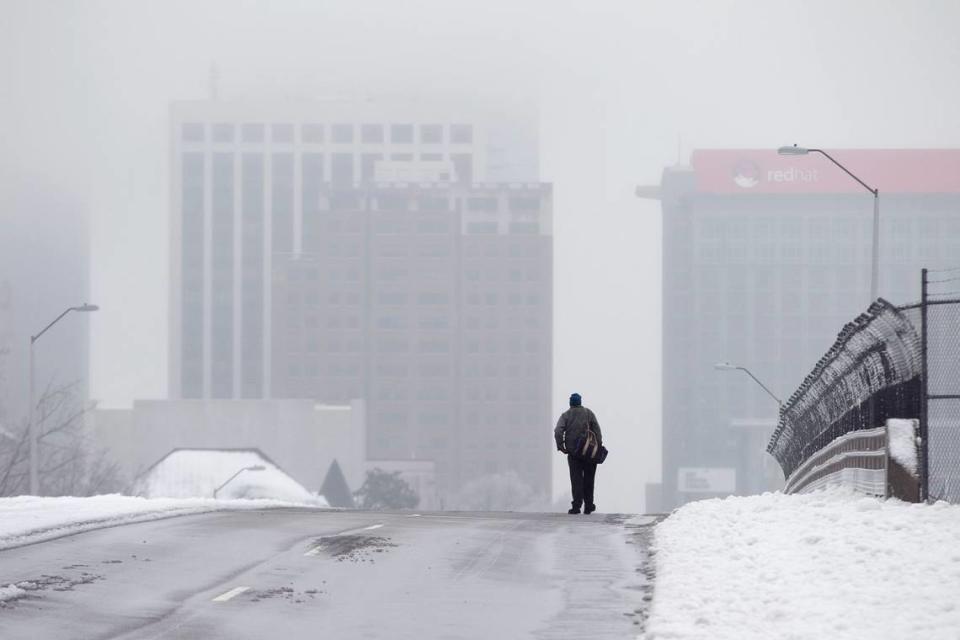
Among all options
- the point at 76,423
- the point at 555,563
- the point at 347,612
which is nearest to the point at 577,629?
the point at 347,612

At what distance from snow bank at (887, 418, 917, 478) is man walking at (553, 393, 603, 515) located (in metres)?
7.85

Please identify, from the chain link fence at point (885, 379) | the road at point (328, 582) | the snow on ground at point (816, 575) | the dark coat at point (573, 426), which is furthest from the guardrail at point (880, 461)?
the dark coat at point (573, 426)

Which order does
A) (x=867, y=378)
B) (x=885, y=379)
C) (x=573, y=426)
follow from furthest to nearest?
(x=573, y=426)
(x=867, y=378)
(x=885, y=379)

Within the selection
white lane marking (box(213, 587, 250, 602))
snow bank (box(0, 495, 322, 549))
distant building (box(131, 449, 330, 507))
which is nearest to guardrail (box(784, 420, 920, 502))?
white lane marking (box(213, 587, 250, 602))

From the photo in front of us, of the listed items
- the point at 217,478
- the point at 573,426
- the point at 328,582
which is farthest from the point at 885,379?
the point at 217,478

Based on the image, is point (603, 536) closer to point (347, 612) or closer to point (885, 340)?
point (885, 340)

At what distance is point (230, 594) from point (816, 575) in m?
4.94

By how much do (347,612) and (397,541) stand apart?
625 cm

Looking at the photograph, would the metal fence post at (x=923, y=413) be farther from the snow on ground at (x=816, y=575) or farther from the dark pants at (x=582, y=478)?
the dark pants at (x=582, y=478)

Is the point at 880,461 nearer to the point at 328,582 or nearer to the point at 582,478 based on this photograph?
the point at 328,582

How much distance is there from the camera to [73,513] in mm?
25516

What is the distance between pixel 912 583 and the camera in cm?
1437

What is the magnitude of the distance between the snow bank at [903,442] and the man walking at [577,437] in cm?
785

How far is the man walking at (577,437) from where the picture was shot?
2841 centimetres
